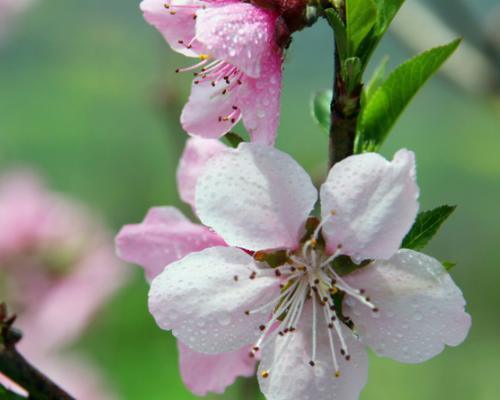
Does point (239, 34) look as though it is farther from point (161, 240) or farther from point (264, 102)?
point (161, 240)

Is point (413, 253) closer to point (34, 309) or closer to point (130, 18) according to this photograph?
point (34, 309)

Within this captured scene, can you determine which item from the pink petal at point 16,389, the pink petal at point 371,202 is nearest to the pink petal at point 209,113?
the pink petal at point 371,202

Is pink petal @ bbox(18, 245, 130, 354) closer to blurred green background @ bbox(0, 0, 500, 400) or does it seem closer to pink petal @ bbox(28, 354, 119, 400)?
pink petal @ bbox(28, 354, 119, 400)

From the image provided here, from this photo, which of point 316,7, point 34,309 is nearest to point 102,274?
point 34,309

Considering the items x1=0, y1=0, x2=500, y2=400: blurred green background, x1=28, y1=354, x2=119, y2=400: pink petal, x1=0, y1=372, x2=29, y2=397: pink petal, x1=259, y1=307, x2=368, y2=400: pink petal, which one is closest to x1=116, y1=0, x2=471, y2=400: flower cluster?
x1=259, y1=307, x2=368, y2=400: pink petal

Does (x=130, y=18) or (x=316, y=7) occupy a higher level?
(x=316, y=7)

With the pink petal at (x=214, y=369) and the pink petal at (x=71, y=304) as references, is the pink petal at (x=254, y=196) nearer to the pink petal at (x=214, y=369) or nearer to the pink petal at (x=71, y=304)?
the pink petal at (x=214, y=369)
